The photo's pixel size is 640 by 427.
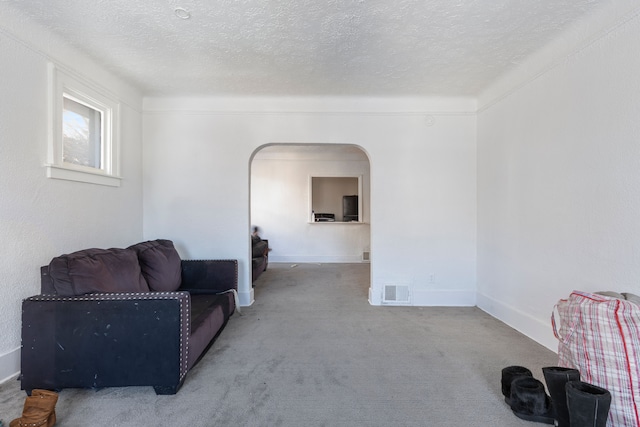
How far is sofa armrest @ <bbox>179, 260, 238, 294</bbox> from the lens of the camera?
3182 mm

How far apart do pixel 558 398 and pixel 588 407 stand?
0.20 metres

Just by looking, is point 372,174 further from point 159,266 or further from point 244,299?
point 159,266

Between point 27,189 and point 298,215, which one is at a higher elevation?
point 27,189

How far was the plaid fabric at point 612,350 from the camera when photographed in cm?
147

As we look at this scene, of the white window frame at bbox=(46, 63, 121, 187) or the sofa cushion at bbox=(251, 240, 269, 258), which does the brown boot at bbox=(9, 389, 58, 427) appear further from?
the sofa cushion at bbox=(251, 240, 269, 258)

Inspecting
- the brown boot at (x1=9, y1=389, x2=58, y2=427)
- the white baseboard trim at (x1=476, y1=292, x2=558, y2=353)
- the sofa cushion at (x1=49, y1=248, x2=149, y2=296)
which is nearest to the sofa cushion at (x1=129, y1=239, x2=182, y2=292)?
the sofa cushion at (x1=49, y1=248, x2=149, y2=296)

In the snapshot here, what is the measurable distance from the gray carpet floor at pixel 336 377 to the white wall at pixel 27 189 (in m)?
0.66

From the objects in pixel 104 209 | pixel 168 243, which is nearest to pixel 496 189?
pixel 168 243

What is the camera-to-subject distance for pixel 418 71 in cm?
302

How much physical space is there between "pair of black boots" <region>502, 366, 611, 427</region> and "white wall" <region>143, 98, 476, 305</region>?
6.54ft

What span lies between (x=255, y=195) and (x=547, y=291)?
593 cm

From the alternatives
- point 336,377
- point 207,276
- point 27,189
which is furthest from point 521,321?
point 27,189

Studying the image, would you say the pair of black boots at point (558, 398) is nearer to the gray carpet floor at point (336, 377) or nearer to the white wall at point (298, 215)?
the gray carpet floor at point (336, 377)

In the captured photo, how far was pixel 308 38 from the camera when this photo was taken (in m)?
2.43
